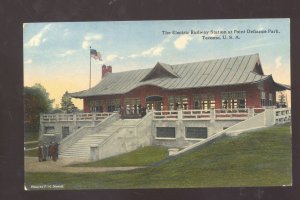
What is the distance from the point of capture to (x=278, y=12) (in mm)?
5066

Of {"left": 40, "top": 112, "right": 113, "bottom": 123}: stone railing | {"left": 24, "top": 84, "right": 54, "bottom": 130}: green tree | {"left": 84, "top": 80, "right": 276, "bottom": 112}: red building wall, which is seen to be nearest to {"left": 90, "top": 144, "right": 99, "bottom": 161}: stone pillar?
{"left": 40, "top": 112, "right": 113, "bottom": 123}: stone railing

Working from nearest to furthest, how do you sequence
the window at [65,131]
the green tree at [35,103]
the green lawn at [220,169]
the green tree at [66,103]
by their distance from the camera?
the green lawn at [220,169], the green tree at [35,103], the green tree at [66,103], the window at [65,131]

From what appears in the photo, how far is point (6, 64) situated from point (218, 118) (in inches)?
103

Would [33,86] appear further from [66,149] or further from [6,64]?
[66,149]

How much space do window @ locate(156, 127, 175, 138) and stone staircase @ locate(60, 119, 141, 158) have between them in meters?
0.29

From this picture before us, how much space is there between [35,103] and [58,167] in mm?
833

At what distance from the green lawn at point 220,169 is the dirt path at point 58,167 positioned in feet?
0.21

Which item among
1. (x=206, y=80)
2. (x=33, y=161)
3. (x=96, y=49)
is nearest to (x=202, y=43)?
(x=206, y=80)

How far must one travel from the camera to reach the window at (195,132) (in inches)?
206

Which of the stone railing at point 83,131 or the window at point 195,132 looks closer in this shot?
the window at point 195,132

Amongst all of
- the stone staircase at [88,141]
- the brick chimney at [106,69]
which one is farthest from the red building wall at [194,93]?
the brick chimney at [106,69]

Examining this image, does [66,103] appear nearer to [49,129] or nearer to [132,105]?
[49,129]

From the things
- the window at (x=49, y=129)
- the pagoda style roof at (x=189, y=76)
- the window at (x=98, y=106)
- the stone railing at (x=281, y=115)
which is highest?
the pagoda style roof at (x=189, y=76)

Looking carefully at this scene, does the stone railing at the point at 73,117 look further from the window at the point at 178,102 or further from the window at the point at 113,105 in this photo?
the window at the point at 178,102
